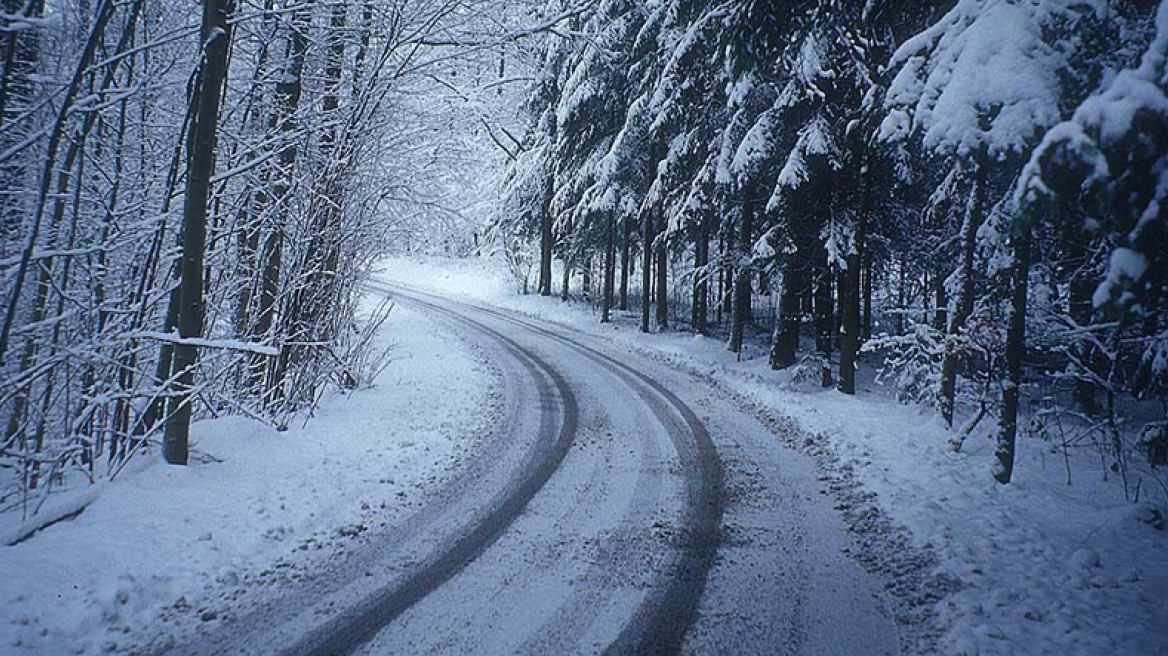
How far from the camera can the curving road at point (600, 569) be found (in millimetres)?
3672

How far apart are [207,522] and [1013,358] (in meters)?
8.73

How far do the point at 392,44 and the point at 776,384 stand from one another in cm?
1008

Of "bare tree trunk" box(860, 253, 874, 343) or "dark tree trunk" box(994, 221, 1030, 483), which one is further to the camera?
"bare tree trunk" box(860, 253, 874, 343)

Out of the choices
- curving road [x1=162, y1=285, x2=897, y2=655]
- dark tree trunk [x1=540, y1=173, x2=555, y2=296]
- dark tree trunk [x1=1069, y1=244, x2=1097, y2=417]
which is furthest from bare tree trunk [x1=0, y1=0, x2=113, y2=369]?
dark tree trunk [x1=540, y1=173, x2=555, y2=296]

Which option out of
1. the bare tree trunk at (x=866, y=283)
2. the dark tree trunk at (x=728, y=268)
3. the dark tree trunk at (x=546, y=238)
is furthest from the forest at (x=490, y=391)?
the dark tree trunk at (x=546, y=238)

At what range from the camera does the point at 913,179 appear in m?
10.8

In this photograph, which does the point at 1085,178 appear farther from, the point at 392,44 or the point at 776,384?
the point at 776,384

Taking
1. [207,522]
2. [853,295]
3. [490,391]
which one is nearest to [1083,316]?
[853,295]

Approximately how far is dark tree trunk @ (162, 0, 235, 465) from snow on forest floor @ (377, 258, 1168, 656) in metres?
6.67

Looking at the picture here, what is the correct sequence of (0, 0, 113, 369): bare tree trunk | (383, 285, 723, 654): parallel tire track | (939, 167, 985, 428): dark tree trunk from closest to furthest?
(383, 285, 723, 654): parallel tire track
(0, 0, 113, 369): bare tree trunk
(939, 167, 985, 428): dark tree trunk

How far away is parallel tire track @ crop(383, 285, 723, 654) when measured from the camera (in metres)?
3.70

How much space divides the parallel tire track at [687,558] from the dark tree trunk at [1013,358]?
3415mm

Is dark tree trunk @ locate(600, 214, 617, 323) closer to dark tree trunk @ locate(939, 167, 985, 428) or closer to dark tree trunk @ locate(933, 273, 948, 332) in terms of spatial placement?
dark tree trunk @ locate(933, 273, 948, 332)

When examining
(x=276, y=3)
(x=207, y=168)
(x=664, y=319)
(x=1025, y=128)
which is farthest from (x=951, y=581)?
(x=664, y=319)
